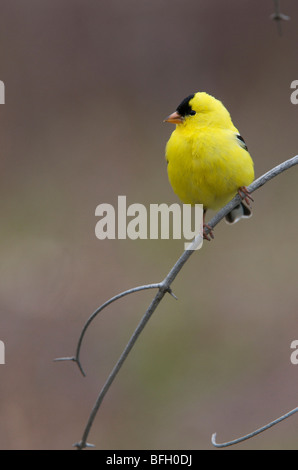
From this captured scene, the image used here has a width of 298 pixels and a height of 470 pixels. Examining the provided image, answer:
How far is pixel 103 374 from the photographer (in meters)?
4.45

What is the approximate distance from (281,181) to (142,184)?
139cm

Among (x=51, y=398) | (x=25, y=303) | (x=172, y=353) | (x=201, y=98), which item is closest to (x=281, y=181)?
(x=172, y=353)

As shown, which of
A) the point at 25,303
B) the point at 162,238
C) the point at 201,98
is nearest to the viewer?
the point at 201,98

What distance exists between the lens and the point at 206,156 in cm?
231

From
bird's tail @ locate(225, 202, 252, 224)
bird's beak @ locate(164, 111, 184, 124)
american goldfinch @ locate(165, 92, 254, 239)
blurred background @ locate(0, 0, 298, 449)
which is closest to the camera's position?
american goldfinch @ locate(165, 92, 254, 239)

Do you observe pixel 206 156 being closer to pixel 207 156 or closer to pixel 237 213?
pixel 207 156

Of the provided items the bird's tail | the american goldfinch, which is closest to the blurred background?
the bird's tail

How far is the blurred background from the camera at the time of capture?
4.30m

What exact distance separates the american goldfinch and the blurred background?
107 cm

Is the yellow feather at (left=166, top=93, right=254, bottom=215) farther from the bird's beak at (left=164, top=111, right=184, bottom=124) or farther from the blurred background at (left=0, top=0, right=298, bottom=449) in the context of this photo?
the blurred background at (left=0, top=0, right=298, bottom=449)

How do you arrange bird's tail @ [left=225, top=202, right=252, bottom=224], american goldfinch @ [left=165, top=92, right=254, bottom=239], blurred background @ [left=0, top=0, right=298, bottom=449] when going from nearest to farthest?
1. american goldfinch @ [left=165, top=92, right=254, bottom=239]
2. bird's tail @ [left=225, top=202, right=252, bottom=224]
3. blurred background @ [left=0, top=0, right=298, bottom=449]

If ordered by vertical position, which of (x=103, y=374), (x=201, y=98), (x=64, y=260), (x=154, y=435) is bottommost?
(x=154, y=435)

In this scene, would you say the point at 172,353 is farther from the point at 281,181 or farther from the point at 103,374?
the point at 281,181

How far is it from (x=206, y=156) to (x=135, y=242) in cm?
348
